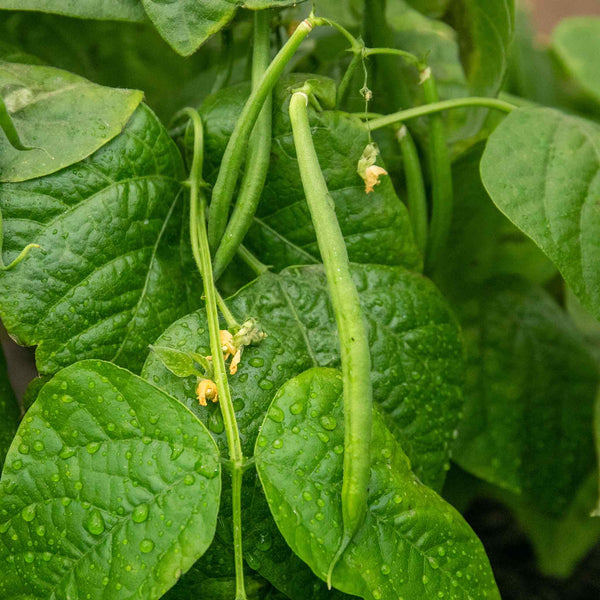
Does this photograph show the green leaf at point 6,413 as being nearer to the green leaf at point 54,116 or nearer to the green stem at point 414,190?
the green leaf at point 54,116

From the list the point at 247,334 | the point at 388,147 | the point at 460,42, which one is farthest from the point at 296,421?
the point at 460,42

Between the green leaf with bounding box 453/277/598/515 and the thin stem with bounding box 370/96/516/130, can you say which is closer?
the thin stem with bounding box 370/96/516/130

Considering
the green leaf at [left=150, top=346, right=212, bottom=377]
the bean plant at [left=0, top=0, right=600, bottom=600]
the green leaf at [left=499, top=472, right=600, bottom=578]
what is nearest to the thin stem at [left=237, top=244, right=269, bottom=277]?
the bean plant at [left=0, top=0, right=600, bottom=600]

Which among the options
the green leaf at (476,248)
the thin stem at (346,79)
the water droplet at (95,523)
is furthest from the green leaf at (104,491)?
the green leaf at (476,248)

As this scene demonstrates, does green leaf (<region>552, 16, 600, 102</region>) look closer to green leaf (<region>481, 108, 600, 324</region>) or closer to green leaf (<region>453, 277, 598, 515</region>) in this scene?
green leaf (<region>453, 277, 598, 515</region>)

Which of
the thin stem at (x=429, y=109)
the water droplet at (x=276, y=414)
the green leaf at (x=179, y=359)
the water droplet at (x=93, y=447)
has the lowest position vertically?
the water droplet at (x=93, y=447)

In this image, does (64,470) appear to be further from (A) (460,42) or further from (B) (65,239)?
(A) (460,42)
